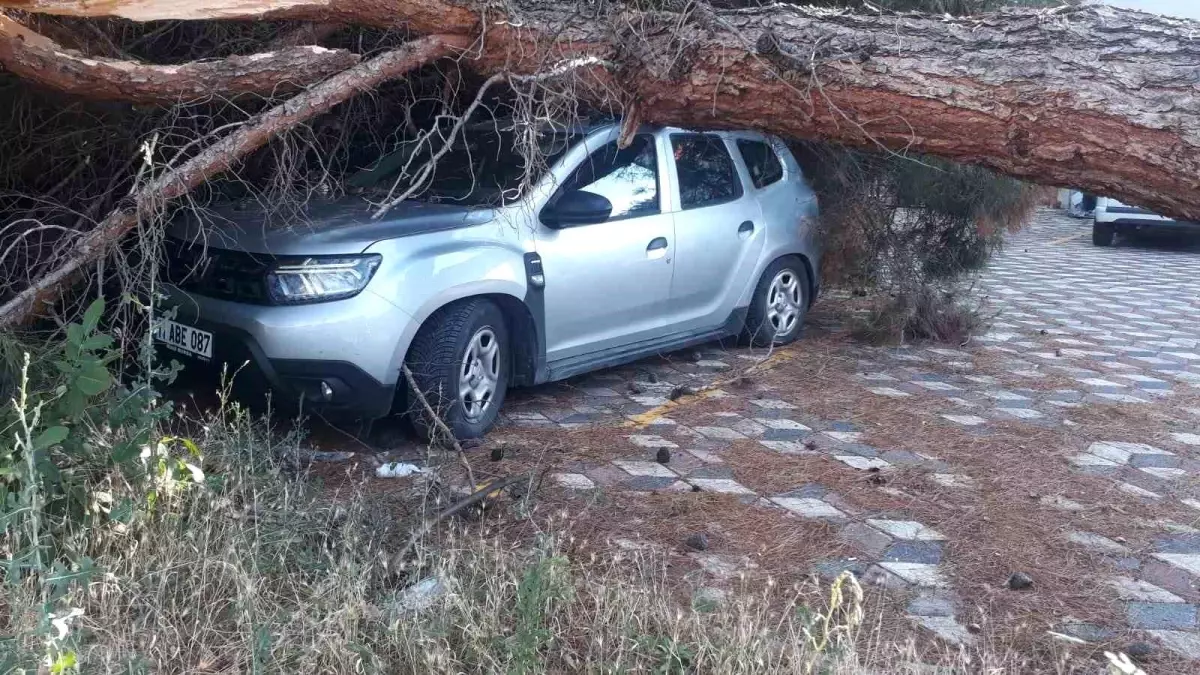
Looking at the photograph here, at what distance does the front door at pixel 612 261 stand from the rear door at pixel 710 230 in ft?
0.56

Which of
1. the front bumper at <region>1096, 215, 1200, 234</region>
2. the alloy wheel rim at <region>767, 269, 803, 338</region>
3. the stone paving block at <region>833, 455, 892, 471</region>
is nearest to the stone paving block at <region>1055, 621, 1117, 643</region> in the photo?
the stone paving block at <region>833, 455, 892, 471</region>

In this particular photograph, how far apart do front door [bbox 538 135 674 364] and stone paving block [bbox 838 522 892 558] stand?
84.5 inches

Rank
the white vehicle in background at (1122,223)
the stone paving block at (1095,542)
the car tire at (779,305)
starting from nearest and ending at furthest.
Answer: the stone paving block at (1095,542)
the car tire at (779,305)
the white vehicle in background at (1122,223)

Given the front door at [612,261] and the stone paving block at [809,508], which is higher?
the front door at [612,261]

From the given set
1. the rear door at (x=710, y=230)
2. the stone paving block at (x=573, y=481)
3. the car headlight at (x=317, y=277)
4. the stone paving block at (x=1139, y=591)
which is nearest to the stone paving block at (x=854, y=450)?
the stone paving block at (x=573, y=481)

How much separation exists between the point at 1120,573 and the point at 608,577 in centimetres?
213

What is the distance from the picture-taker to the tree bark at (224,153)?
486cm

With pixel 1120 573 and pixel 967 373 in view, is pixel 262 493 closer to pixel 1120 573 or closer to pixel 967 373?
pixel 1120 573

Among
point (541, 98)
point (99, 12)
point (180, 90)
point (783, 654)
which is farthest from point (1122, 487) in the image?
point (99, 12)

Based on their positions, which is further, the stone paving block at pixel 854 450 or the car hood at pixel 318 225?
the stone paving block at pixel 854 450

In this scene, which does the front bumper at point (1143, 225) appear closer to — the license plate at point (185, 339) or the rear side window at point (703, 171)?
the rear side window at point (703, 171)

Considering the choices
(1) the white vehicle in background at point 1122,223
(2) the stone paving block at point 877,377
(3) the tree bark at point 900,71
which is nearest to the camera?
(3) the tree bark at point 900,71

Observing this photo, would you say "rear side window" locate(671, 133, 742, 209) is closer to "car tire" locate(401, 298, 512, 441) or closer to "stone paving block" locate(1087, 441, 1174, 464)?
"car tire" locate(401, 298, 512, 441)

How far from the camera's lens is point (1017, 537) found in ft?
16.1
